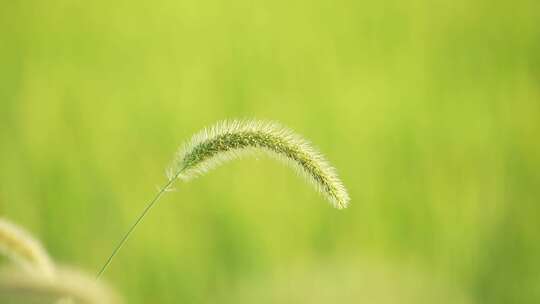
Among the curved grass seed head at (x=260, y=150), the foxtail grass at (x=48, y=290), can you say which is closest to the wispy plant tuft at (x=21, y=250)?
the curved grass seed head at (x=260, y=150)

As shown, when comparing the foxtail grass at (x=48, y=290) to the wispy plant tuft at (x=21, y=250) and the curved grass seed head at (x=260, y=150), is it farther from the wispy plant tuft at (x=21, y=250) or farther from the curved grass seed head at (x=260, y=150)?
the curved grass seed head at (x=260, y=150)

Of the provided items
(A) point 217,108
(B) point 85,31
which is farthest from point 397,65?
(B) point 85,31

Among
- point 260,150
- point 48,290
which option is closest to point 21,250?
point 260,150

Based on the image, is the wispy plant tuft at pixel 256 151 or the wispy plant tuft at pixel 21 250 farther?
the wispy plant tuft at pixel 256 151

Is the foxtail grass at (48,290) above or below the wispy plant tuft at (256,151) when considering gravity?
below

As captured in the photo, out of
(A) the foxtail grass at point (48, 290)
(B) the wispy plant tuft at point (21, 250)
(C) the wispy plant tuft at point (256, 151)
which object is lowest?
(A) the foxtail grass at point (48, 290)

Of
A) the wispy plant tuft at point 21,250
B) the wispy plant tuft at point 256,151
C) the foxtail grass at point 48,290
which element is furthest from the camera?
the wispy plant tuft at point 256,151

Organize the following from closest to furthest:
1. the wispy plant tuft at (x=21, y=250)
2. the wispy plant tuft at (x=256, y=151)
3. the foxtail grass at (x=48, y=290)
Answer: the foxtail grass at (x=48, y=290), the wispy plant tuft at (x=21, y=250), the wispy plant tuft at (x=256, y=151)

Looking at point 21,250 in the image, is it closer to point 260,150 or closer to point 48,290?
point 260,150

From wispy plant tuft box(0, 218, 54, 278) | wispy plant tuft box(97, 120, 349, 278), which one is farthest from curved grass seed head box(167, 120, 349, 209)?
wispy plant tuft box(0, 218, 54, 278)
